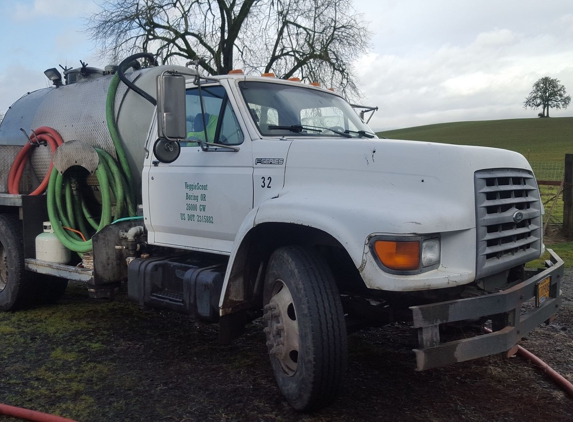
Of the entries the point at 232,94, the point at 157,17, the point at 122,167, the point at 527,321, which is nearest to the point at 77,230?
the point at 122,167

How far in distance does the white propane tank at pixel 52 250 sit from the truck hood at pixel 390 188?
313 centimetres

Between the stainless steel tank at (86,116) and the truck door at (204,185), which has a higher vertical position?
the stainless steel tank at (86,116)

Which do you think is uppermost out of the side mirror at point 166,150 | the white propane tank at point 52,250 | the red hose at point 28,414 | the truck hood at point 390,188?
the side mirror at point 166,150

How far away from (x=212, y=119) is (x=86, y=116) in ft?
6.97

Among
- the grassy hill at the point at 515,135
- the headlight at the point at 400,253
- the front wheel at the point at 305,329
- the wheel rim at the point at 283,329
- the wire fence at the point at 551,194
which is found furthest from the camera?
the grassy hill at the point at 515,135

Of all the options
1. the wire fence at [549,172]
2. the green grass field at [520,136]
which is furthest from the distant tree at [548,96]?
the wire fence at [549,172]

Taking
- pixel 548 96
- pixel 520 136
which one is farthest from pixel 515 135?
pixel 548 96

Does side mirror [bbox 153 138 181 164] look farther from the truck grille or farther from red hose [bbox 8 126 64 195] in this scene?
red hose [bbox 8 126 64 195]

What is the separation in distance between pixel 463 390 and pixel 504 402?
1.01 ft

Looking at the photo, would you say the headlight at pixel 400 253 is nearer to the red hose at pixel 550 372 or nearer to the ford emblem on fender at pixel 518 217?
the ford emblem on fender at pixel 518 217

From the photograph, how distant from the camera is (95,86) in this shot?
246 inches

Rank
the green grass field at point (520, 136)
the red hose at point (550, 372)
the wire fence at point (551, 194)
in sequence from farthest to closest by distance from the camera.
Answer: the green grass field at point (520, 136) < the wire fence at point (551, 194) < the red hose at point (550, 372)

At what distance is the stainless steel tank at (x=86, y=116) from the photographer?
578 cm

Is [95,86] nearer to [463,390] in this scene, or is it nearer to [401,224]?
[401,224]
